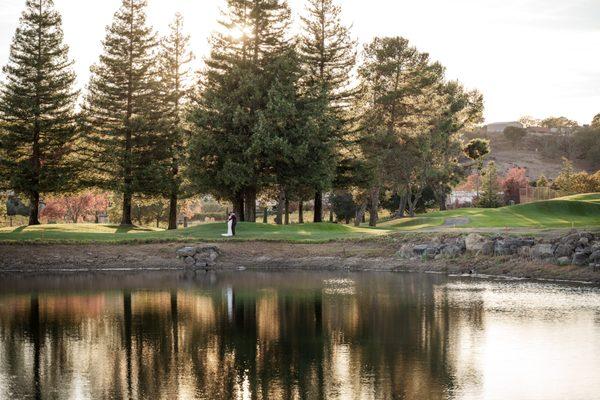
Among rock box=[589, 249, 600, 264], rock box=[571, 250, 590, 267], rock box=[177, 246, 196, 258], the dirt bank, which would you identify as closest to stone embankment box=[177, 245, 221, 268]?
rock box=[177, 246, 196, 258]

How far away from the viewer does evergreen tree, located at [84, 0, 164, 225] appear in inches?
2088

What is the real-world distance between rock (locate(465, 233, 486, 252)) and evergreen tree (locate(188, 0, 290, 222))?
16.0 m

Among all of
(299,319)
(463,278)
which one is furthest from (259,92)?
(299,319)

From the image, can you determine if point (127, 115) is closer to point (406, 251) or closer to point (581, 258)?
point (406, 251)

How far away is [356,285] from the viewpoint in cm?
2972

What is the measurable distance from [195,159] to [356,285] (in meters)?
21.2

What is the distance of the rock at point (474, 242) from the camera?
35.4 metres

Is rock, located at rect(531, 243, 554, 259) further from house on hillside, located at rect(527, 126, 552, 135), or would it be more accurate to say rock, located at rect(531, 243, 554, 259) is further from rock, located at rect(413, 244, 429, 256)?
house on hillside, located at rect(527, 126, 552, 135)

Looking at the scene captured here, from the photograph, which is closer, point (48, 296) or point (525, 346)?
point (525, 346)

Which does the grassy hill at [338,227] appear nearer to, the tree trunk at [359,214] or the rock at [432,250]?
the rock at [432,250]

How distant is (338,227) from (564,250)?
17.5 metres

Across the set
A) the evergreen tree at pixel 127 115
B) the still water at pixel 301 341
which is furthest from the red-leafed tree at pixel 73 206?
the still water at pixel 301 341

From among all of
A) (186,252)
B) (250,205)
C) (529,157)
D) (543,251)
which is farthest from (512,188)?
(529,157)

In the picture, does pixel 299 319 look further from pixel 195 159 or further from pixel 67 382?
pixel 195 159
